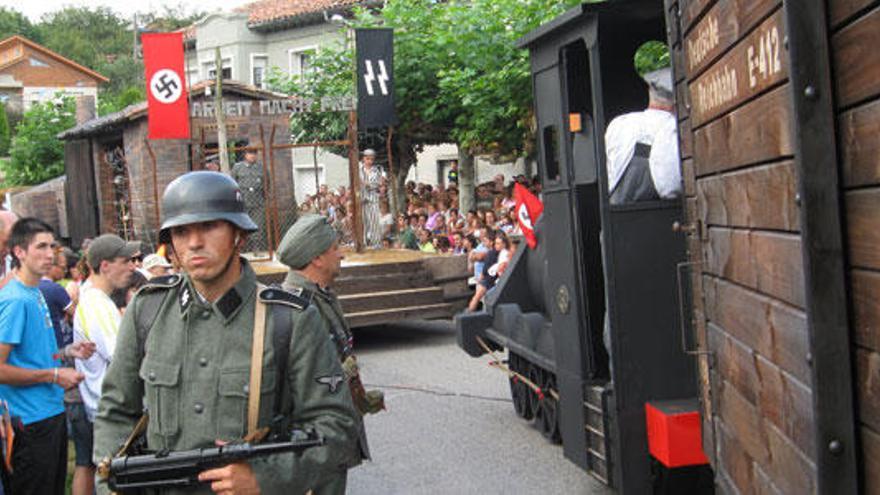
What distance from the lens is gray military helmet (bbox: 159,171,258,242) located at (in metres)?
3.34

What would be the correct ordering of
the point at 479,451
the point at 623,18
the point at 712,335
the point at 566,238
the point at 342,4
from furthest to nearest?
1. the point at 342,4
2. the point at 479,451
3. the point at 566,238
4. the point at 623,18
5. the point at 712,335

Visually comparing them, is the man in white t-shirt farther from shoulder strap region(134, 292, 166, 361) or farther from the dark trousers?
shoulder strap region(134, 292, 166, 361)

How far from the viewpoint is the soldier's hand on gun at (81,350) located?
18.0ft

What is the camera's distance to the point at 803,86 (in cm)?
231

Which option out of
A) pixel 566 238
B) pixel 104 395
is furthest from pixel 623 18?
pixel 104 395

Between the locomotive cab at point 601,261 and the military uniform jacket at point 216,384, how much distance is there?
8.85 ft

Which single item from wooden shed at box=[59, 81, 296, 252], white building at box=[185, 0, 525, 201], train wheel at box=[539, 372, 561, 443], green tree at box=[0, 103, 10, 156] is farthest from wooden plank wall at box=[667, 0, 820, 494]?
green tree at box=[0, 103, 10, 156]

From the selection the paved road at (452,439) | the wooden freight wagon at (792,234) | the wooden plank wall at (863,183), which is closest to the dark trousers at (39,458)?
the paved road at (452,439)

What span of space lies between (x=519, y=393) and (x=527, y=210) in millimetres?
1920

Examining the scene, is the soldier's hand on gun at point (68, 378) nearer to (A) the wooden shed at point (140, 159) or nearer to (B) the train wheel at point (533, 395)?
(B) the train wheel at point (533, 395)

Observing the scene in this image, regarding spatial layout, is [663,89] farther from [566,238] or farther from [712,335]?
[712,335]

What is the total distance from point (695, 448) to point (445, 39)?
17.1 metres

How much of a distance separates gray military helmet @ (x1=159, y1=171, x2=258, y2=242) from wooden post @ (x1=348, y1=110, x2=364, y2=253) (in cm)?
1314

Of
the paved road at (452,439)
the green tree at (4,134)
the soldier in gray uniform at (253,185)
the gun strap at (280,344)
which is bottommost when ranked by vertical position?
the paved road at (452,439)
